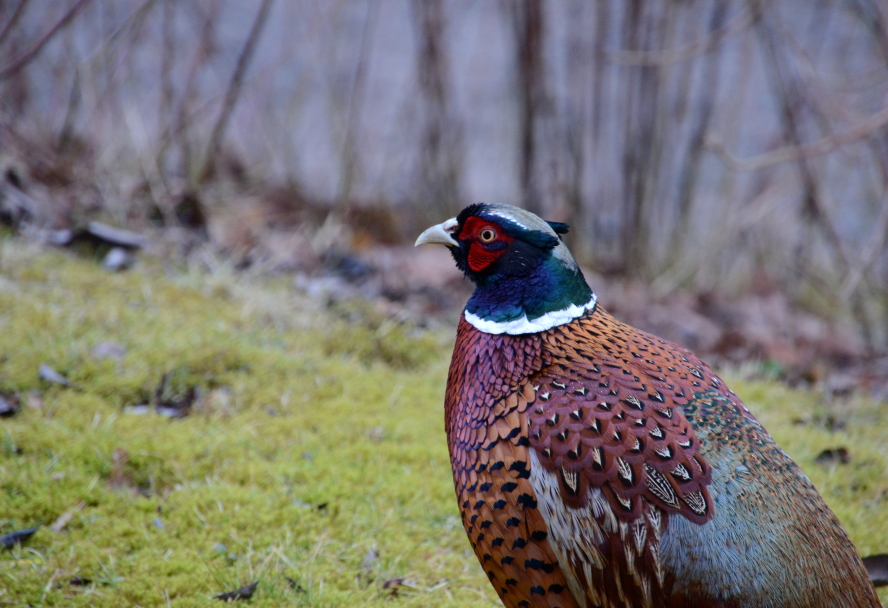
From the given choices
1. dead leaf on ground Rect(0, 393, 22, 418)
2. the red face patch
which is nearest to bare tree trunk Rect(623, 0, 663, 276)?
the red face patch

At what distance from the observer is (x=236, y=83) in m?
5.45

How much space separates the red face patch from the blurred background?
9.01 feet

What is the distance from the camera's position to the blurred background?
5.36 metres

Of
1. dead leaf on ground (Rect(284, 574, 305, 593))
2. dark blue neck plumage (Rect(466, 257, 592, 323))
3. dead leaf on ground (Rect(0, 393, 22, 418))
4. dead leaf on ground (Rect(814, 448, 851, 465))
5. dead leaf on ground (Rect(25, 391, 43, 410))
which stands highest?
dark blue neck plumage (Rect(466, 257, 592, 323))

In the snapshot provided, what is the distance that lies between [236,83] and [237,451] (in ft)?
11.4

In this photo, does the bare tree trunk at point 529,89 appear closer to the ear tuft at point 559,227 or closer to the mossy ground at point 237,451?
the mossy ground at point 237,451

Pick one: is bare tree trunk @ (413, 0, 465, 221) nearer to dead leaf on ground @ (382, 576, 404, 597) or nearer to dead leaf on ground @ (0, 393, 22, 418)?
dead leaf on ground @ (0, 393, 22, 418)

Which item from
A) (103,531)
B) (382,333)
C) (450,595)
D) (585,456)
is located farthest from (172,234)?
(585,456)

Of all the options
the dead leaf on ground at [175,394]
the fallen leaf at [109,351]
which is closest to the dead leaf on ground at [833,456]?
the dead leaf on ground at [175,394]

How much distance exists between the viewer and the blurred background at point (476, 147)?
5.36 meters

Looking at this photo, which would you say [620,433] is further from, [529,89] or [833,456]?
[529,89]

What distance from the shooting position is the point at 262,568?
235 centimetres

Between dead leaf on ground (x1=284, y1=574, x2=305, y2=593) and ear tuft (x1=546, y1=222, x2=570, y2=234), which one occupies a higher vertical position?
ear tuft (x1=546, y1=222, x2=570, y2=234)

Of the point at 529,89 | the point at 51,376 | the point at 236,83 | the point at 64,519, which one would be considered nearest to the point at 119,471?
the point at 64,519
